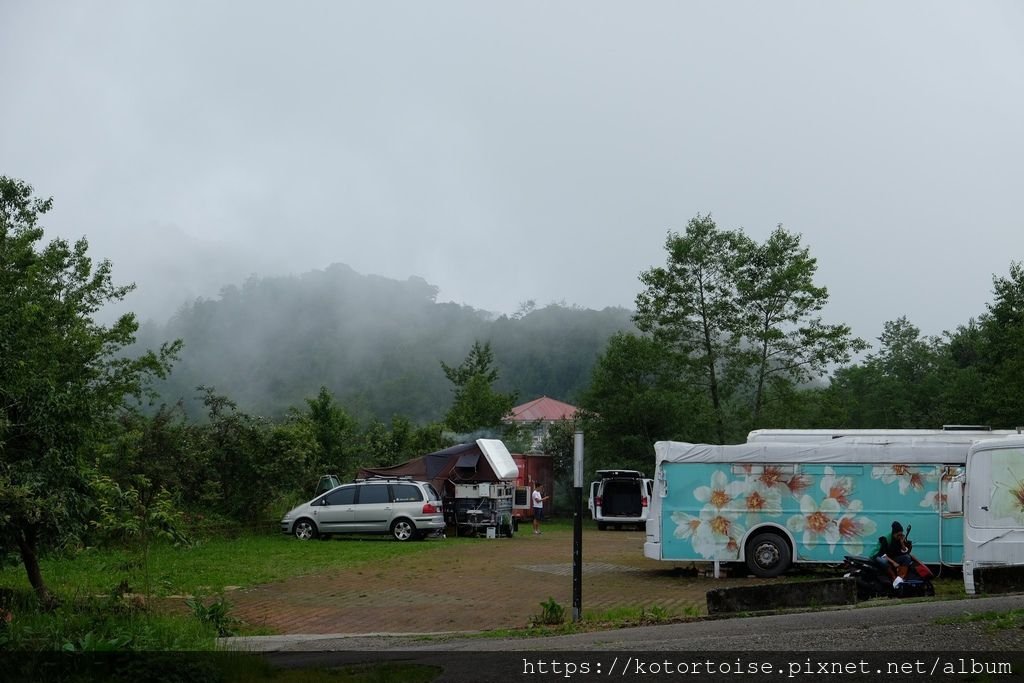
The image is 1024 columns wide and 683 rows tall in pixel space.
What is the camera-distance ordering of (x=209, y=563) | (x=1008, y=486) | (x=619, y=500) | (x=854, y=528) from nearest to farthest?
1. (x=1008, y=486)
2. (x=854, y=528)
3. (x=209, y=563)
4. (x=619, y=500)

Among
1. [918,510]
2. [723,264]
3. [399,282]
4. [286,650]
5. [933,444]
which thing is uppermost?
[399,282]

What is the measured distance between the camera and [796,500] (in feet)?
56.3

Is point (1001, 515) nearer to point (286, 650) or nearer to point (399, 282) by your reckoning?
point (286, 650)

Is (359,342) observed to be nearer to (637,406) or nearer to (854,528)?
(637,406)

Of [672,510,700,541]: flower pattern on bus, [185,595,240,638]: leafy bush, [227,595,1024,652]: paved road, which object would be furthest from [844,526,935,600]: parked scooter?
[185,595,240,638]: leafy bush

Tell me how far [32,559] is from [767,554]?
1131cm

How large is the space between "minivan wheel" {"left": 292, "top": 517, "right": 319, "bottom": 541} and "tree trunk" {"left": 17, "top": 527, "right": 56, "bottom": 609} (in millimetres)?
14225

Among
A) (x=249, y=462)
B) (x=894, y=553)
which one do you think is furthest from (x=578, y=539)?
(x=249, y=462)

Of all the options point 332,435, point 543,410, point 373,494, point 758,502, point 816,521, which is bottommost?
point 816,521

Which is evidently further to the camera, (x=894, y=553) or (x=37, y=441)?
(x=894, y=553)

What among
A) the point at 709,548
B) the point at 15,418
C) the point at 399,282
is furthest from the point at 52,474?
Result: the point at 399,282

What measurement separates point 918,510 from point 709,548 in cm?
348

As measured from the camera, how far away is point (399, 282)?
177875 millimetres

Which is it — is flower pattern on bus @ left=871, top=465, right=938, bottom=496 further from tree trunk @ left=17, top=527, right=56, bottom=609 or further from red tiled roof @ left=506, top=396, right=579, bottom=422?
red tiled roof @ left=506, top=396, right=579, bottom=422
